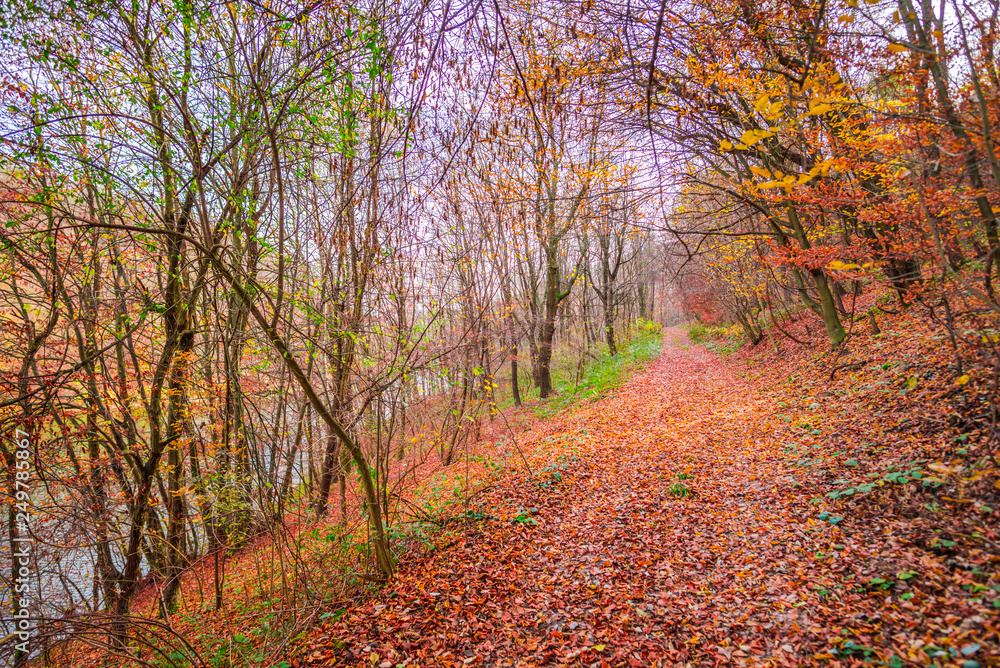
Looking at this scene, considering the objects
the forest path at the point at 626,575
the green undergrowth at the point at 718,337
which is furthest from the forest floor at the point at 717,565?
the green undergrowth at the point at 718,337

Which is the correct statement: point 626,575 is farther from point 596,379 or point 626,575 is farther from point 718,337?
point 718,337

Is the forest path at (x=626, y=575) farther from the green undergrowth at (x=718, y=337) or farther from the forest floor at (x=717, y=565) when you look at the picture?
the green undergrowth at (x=718, y=337)

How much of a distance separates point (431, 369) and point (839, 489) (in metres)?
4.27

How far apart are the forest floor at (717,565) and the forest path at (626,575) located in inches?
0.6

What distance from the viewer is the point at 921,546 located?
2811 mm

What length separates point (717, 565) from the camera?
3.44 m

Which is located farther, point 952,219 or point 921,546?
point 952,219

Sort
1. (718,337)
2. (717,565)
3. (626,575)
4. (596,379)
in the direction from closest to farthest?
(717,565)
(626,575)
(596,379)
(718,337)

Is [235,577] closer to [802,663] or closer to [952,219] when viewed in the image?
[802,663]

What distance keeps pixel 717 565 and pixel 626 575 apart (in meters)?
0.80

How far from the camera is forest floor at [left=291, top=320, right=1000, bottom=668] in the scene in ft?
8.28

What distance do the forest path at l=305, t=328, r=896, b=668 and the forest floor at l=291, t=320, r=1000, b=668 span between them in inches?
0.6

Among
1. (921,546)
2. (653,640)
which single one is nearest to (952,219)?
(921,546)

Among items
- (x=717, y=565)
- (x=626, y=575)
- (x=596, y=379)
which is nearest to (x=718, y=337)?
(x=596, y=379)
